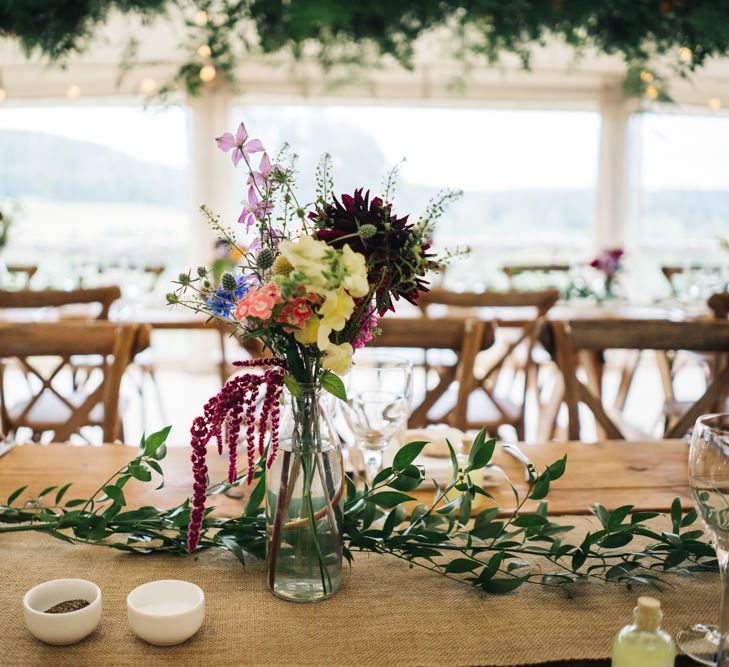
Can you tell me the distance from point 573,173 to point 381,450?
18.7 feet

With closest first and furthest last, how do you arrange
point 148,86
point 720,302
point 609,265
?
point 720,302, point 609,265, point 148,86

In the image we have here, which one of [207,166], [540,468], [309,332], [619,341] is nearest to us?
[309,332]

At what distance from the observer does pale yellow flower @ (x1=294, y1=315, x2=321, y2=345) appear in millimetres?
797

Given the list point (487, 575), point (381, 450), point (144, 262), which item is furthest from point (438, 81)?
point (487, 575)

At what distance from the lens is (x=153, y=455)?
1.02 m

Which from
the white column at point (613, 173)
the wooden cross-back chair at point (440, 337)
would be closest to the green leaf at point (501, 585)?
the wooden cross-back chair at point (440, 337)

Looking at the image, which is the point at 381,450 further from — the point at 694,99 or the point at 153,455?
the point at 694,99

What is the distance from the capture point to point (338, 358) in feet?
2.68

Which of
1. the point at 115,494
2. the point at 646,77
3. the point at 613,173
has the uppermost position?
the point at 646,77

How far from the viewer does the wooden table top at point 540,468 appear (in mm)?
1249

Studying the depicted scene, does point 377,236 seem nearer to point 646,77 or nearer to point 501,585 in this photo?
point 501,585

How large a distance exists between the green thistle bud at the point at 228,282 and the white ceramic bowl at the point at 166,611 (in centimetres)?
33

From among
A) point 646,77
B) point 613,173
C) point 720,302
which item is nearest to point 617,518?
point 720,302

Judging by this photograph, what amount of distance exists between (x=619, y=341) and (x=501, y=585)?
1.13 metres
